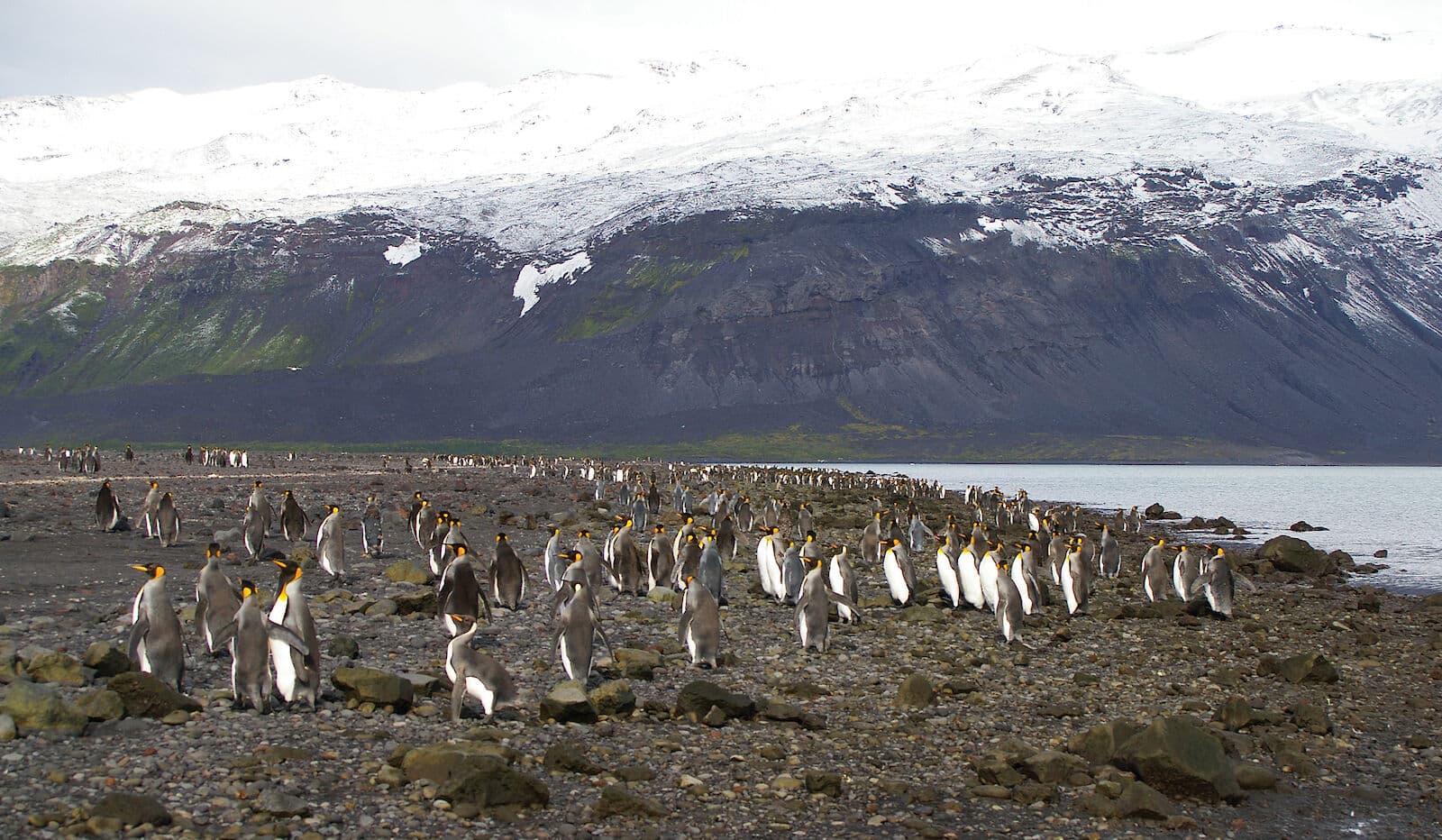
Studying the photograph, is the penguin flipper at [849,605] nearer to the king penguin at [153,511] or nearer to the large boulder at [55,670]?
the large boulder at [55,670]

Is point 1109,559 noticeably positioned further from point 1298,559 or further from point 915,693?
point 915,693

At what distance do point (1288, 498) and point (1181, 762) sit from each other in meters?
70.1

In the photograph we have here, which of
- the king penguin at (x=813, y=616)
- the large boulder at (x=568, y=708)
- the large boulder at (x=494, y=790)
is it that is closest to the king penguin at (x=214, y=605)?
the large boulder at (x=568, y=708)

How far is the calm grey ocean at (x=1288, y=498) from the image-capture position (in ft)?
125

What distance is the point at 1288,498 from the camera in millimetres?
73250

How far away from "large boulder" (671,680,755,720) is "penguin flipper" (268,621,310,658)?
3358 mm

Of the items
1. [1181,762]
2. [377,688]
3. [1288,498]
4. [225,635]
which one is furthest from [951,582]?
[1288,498]

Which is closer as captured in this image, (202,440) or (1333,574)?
(1333,574)

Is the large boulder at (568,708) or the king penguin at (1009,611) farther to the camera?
the king penguin at (1009,611)

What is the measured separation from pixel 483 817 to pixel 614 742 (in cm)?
221

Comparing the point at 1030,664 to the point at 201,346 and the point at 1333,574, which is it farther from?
the point at 201,346

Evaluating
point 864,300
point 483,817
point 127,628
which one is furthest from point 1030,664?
point 864,300

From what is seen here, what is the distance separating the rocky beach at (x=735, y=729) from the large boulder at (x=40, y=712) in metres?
0.02

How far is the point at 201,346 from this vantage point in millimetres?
196375
